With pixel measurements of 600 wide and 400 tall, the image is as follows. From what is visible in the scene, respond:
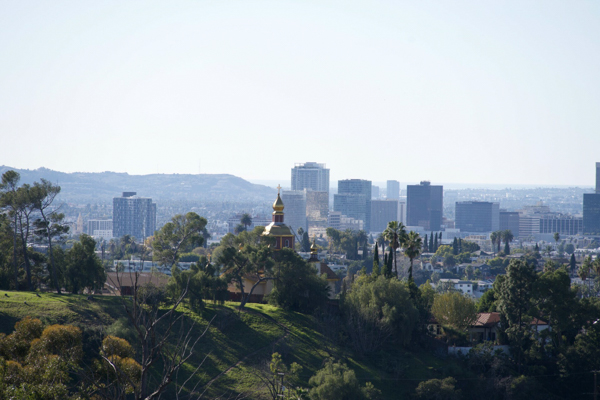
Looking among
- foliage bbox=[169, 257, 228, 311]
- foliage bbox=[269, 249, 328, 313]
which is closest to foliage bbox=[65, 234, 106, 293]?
foliage bbox=[169, 257, 228, 311]

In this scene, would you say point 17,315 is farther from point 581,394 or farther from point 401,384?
point 581,394

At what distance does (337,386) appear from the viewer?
3584 centimetres

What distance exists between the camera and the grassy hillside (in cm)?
3731

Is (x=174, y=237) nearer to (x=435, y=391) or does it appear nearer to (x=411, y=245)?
(x=411, y=245)

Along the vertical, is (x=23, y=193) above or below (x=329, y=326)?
above

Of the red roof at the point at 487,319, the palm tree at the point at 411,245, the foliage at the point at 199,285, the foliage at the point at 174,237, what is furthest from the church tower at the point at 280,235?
the red roof at the point at 487,319

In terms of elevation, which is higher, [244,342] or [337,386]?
[244,342]

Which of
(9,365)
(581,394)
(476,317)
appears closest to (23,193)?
(9,365)

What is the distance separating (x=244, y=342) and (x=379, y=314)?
885cm

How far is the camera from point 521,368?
144 ft

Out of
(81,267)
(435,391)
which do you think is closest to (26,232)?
(81,267)

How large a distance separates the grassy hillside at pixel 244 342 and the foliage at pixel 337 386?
179 centimetres

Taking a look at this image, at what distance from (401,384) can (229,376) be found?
388 inches

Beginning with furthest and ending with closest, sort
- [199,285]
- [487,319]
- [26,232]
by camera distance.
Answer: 1. [487,319]
2. [26,232]
3. [199,285]
